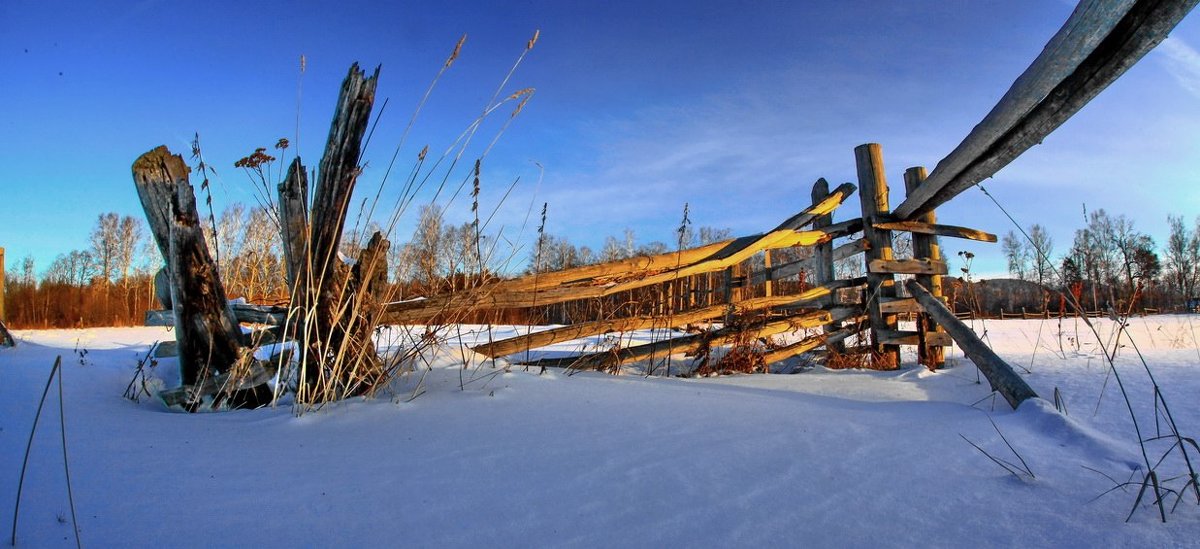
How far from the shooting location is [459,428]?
1742mm

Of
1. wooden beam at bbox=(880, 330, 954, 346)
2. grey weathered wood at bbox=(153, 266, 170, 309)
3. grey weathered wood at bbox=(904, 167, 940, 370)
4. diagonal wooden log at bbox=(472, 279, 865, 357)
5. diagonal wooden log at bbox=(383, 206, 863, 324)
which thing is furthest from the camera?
grey weathered wood at bbox=(904, 167, 940, 370)

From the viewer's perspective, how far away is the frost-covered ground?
1.04 meters

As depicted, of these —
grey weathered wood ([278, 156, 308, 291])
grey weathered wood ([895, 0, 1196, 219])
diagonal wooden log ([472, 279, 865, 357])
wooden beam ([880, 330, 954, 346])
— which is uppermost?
grey weathered wood ([895, 0, 1196, 219])

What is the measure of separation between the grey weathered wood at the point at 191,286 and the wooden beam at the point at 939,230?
14.6 ft

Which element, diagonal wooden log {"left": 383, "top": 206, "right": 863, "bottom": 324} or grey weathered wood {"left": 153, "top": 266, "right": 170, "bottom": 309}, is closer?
grey weathered wood {"left": 153, "top": 266, "right": 170, "bottom": 309}

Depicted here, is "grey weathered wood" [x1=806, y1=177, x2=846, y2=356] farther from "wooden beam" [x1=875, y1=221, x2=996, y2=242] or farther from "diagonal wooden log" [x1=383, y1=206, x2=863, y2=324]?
"wooden beam" [x1=875, y1=221, x2=996, y2=242]

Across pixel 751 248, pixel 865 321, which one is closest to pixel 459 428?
pixel 751 248

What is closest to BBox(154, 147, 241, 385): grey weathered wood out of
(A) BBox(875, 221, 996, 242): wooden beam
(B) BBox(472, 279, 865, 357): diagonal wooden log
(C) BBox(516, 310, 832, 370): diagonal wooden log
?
(B) BBox(472, 279, 865, 357): diagonal wooden log

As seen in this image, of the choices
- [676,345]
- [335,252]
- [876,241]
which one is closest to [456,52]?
[335,252]

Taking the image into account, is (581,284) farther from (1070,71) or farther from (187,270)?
(1070,71)

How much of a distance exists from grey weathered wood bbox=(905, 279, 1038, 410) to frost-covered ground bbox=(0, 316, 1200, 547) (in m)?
0.19

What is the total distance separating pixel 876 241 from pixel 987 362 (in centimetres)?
218

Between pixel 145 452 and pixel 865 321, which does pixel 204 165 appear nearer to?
pixel 145 452

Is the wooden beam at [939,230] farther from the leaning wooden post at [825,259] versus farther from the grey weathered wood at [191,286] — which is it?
the grey weathered wood at [191,286]
